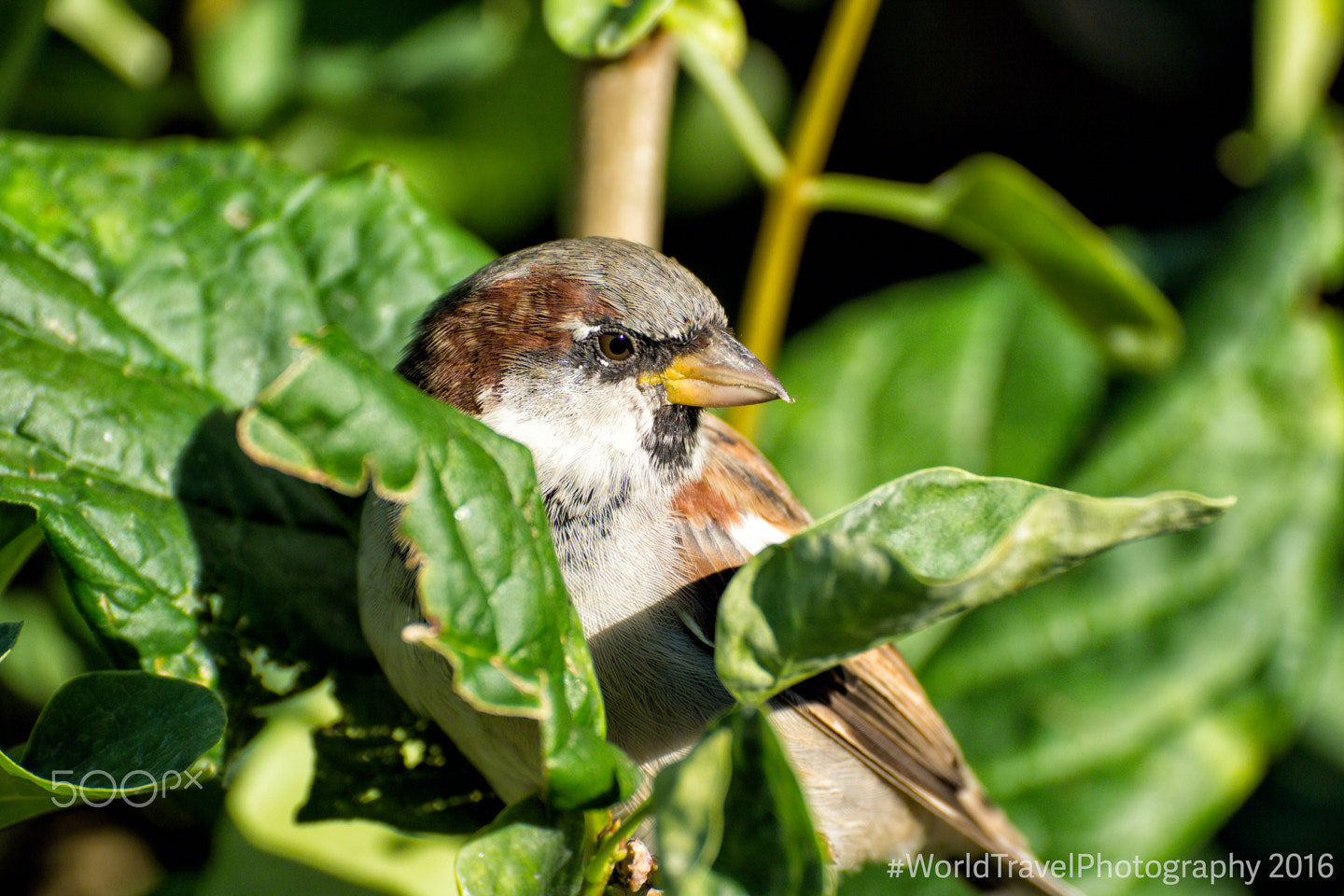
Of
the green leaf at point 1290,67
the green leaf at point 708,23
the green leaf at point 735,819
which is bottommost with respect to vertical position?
the green leaf at point 735,819

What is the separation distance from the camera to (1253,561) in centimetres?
235

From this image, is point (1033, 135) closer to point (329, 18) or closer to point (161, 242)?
point (329, 18)

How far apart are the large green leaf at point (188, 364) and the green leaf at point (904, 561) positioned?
79cm

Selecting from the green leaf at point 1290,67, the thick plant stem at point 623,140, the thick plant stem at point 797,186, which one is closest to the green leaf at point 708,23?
the thick plant stem at point 623,140

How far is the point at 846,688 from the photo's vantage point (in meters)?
1.98

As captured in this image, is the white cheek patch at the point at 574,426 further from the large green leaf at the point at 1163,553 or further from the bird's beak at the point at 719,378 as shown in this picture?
the large green leaf at the point at 1163,553

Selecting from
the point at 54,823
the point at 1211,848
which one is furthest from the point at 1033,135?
the point at 54,823

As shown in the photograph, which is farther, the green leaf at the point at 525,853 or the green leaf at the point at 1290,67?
the green leaf at the point at 1290,67

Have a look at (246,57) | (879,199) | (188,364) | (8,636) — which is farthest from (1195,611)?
(246,57)

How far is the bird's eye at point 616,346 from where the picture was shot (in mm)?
1833

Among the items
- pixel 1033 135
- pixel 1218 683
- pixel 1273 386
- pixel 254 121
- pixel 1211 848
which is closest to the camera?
pixel 1218 683

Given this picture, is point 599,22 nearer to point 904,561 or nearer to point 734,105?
point 734,105

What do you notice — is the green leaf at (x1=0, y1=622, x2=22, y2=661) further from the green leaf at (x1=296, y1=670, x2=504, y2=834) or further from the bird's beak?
the bird's beak

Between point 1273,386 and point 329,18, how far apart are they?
8.04 feet
